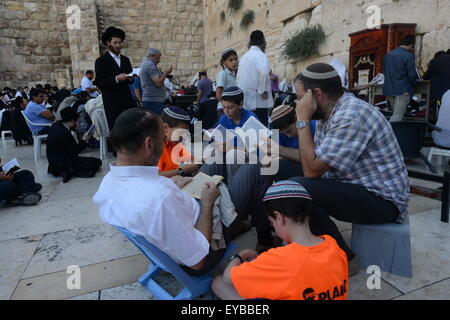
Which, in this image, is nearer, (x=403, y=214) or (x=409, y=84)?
(x=403, y=214)

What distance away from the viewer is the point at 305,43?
26.3ft

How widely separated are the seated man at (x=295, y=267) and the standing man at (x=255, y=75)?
3.03 meters

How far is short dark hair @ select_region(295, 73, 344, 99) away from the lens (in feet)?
5.93

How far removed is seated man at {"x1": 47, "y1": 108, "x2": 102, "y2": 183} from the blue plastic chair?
9.88 ft

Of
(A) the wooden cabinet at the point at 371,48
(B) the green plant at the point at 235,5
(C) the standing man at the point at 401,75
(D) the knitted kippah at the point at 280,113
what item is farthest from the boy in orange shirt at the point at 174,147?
(B) the green plant at the point at 235,5

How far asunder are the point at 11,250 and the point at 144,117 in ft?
5.91

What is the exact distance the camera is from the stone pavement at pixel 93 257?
5.75ft

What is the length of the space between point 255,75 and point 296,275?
11.2 feet

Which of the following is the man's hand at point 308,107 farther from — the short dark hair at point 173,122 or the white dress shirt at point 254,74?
the white dress shirt at point 254,74

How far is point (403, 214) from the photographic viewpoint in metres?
1.82

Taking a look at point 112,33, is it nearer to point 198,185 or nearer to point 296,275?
point 198,185

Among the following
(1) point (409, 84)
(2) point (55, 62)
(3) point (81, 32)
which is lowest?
(1) point (409, 84)
